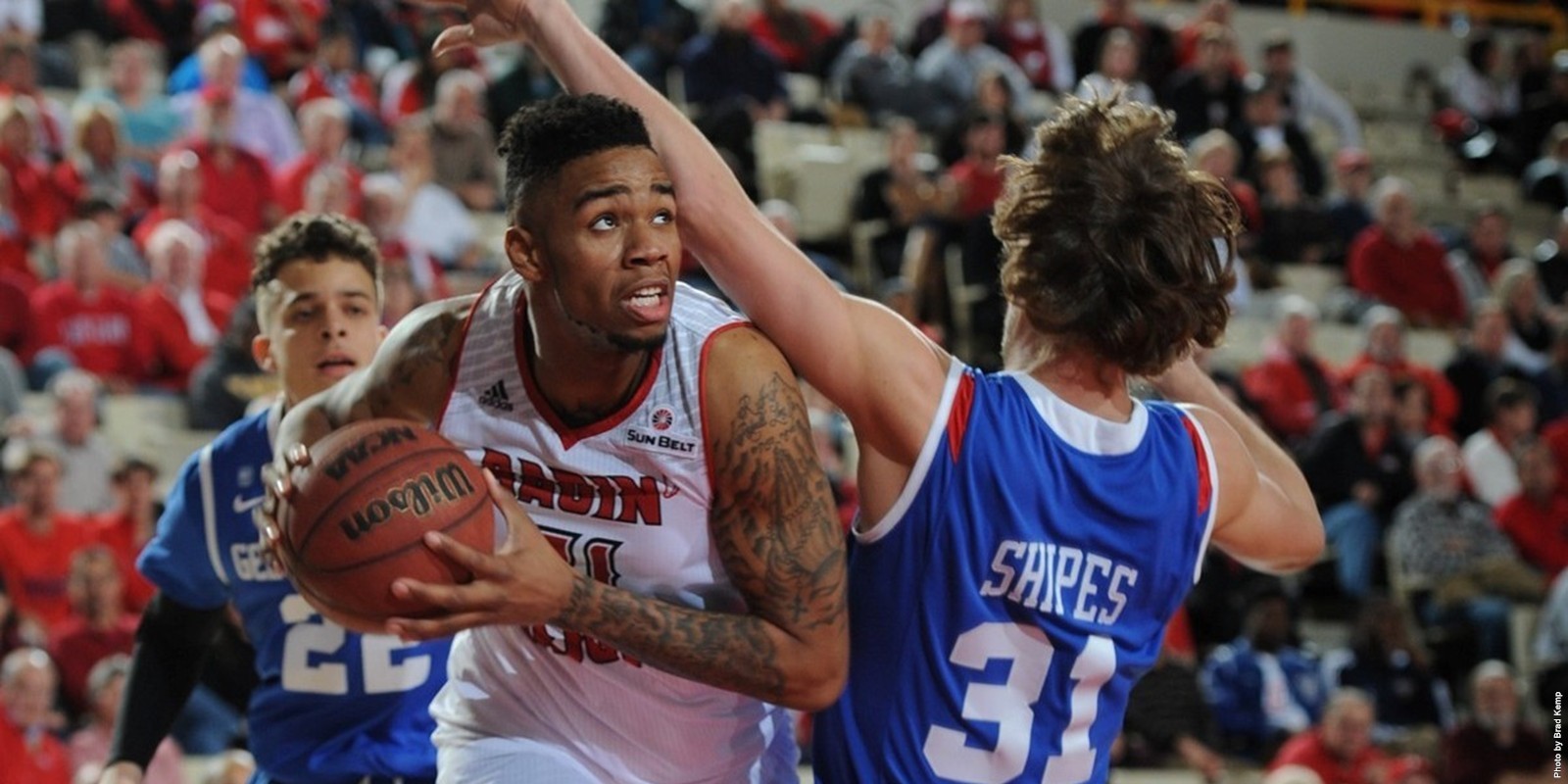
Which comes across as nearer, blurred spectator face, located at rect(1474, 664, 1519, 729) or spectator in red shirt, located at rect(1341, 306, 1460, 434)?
blurred spectator face, located at rect(1474, 664, 1519, 729)

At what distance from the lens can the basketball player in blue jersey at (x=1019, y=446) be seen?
333cm

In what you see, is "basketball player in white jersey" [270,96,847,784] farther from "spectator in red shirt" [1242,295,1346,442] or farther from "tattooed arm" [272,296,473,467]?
"spectator in red shirt" [1242,295,1346,442]

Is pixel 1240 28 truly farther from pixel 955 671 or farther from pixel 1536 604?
pixel 955 671

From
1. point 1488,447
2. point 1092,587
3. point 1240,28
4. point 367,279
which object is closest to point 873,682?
point 1092,587

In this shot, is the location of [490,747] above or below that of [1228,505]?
below

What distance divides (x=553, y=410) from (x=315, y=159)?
309 inches

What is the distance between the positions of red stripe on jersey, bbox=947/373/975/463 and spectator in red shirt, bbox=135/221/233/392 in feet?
23.4

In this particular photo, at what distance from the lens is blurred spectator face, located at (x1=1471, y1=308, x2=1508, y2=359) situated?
1320cm

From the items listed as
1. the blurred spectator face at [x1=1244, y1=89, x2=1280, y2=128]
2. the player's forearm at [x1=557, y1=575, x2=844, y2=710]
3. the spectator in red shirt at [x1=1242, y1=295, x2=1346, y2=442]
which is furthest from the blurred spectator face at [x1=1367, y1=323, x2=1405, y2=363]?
the player's forearm at [x1=557, y1=575, x2=844, y2=710]

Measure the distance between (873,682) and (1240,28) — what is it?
50.9 feet

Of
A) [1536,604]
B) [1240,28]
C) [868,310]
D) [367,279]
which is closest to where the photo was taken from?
[868,310]

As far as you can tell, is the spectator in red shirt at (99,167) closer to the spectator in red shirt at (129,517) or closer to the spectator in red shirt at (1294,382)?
the spectator in red shirt at (129,517)

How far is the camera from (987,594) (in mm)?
3385

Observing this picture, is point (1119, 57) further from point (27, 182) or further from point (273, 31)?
point (27, 182)
